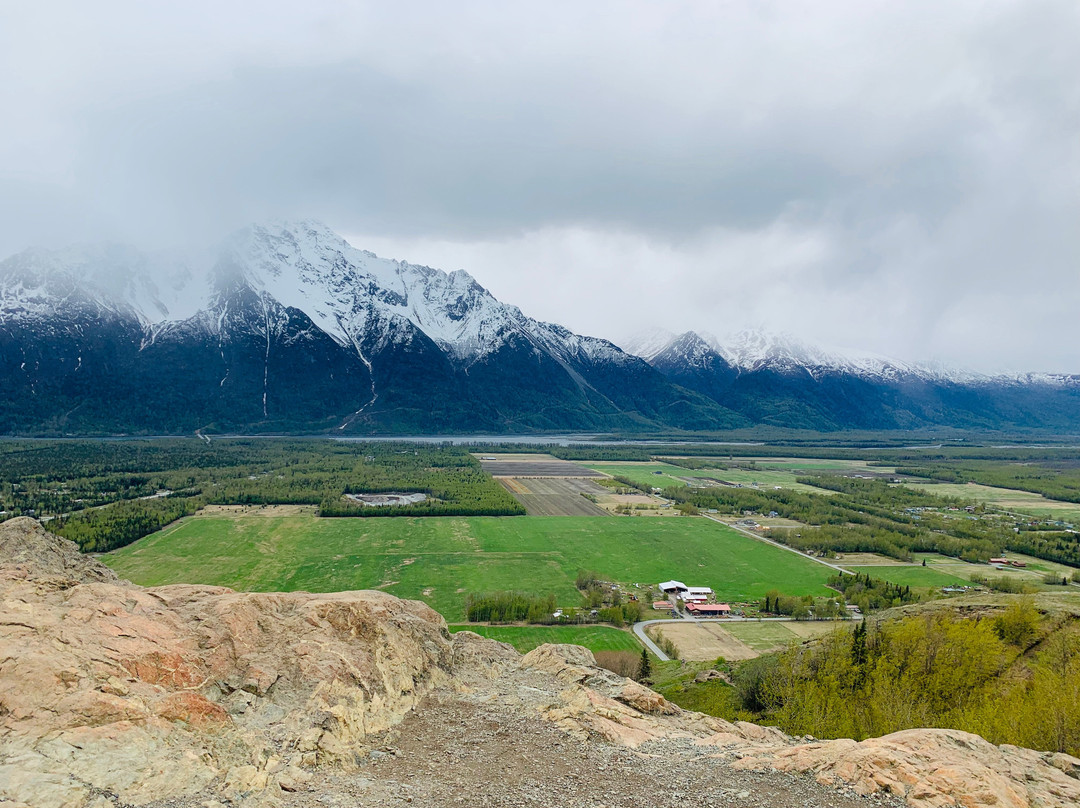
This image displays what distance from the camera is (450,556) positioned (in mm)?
92188

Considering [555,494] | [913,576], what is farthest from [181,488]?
[913,576]

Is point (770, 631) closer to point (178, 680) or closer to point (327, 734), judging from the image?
point (327, 734)

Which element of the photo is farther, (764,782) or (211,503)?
(211,503)

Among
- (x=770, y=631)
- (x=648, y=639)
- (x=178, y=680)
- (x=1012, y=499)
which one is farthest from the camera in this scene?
(x=1012, y=499)

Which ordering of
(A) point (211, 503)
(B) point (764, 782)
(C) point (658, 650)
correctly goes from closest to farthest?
(B) point (764, 782), (C) point (658, 650), (A) point (211, 503)

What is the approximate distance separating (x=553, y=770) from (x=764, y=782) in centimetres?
711

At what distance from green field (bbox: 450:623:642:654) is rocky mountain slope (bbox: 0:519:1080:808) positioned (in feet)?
115

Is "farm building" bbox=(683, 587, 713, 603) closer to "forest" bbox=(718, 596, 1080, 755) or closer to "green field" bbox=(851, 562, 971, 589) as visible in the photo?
"green field" bbox=(851, 562, 971, 589)

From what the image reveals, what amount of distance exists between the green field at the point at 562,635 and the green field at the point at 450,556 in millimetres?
5839

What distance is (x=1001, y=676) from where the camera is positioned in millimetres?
36406

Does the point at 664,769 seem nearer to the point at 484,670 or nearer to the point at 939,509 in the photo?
the point at 484,670

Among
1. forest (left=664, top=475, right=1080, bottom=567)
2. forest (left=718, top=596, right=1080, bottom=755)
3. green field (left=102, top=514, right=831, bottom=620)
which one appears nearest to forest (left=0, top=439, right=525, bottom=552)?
green field (left=102, top=514, right=831, bottom=620)

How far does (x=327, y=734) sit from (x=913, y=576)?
9773cm

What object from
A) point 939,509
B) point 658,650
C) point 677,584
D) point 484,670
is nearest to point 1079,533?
point 939,509
